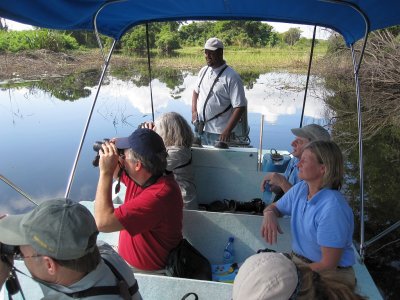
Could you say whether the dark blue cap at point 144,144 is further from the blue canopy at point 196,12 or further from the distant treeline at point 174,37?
the distant treeline at point 174,37

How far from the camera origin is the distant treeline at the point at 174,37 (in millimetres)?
20469

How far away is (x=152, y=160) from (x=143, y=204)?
0.72 feet

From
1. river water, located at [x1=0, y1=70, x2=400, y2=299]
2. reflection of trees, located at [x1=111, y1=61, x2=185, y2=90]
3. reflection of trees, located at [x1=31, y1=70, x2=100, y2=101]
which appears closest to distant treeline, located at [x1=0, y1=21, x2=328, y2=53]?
reflection of trees, located at [x1=111, y1=61, x2=185, y2=90]

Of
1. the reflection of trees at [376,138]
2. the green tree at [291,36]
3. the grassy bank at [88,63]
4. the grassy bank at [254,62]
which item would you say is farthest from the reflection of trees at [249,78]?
the green tree at [291,36]

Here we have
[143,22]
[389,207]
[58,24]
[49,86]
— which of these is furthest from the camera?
[49,86]

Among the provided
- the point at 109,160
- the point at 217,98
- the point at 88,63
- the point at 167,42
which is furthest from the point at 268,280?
the point at 167,42

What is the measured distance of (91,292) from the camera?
1.07 meters

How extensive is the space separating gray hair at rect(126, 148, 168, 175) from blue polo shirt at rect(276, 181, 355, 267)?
0.71 meters

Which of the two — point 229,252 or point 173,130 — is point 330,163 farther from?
point 173,130

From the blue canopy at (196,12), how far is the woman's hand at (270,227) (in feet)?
4.44

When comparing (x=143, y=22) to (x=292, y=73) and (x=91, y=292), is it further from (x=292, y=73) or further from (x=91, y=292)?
(x=292, y=73)

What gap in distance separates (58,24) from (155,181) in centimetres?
149

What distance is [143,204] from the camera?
5.91 feet

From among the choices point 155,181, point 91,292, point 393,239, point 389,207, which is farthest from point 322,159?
point 389,207
